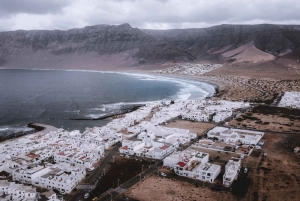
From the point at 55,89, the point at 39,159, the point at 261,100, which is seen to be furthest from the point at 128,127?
the point at 55,89


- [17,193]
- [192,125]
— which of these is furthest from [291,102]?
[17,193]

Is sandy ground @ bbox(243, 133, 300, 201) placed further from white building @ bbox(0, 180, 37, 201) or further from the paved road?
white building @ bbox(0, 180, 37, 201)

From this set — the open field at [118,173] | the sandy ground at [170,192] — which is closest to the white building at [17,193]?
the open field at [118,173]

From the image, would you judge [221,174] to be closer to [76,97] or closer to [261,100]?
[261,100]

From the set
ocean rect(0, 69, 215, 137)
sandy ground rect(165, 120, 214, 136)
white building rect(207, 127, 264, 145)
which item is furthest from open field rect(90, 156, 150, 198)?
ocean rect(0, 69, 215, 137)

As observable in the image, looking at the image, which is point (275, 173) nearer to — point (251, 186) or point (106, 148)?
point (251, 186)

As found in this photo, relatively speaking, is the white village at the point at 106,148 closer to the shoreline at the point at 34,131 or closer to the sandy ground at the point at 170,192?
the sandy ground at the point at 170,192
